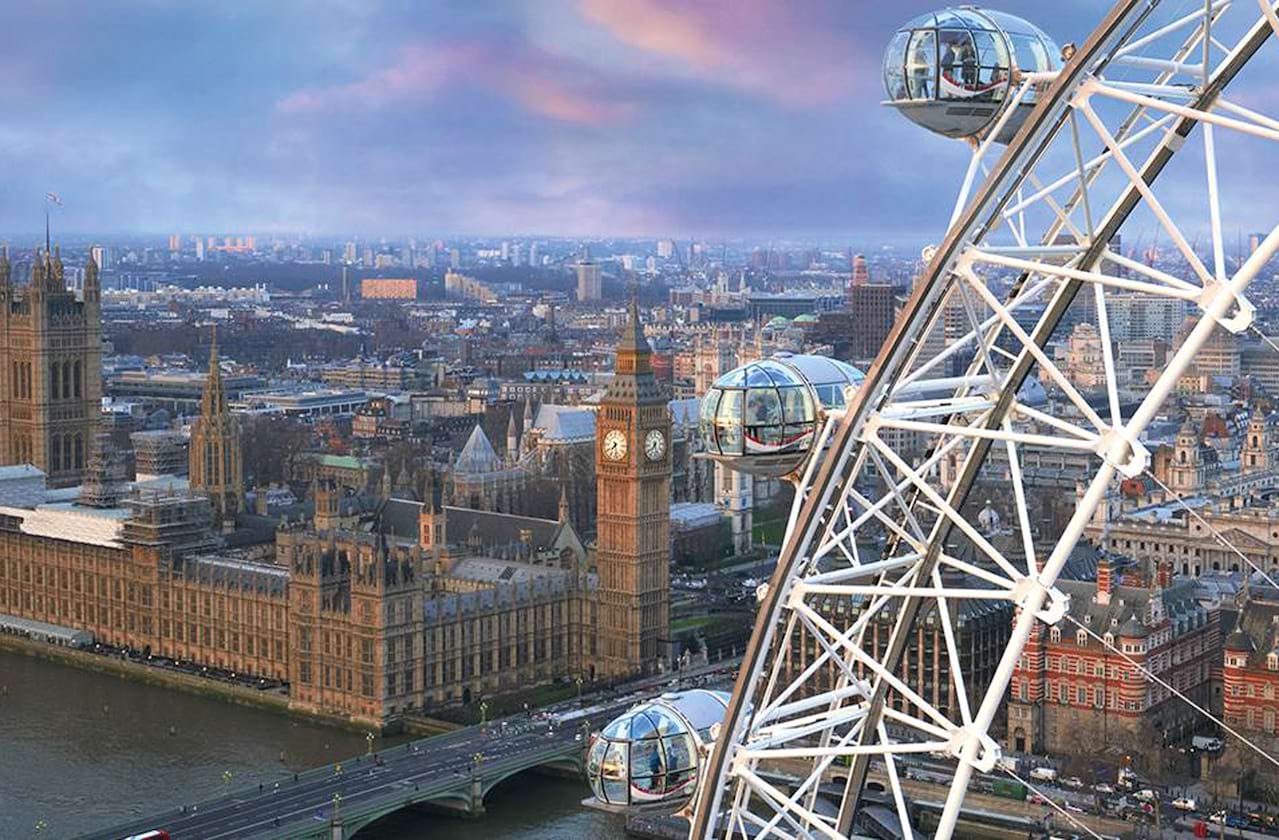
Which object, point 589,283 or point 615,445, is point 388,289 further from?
point 615,445

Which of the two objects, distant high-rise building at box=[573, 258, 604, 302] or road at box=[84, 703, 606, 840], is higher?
distant high-rise building at box=[573, 258, 604, 302]

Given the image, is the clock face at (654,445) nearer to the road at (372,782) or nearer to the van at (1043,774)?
the road at (372,782)


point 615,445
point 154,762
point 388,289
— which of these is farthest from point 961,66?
point 388,289

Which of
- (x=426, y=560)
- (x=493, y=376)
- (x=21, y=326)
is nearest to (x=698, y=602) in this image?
(x=426, y=560)

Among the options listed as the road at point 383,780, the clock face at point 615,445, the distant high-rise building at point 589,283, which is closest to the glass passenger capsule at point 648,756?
the road at point 383,780

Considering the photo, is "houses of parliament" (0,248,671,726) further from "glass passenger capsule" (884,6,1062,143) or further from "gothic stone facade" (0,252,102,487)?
"glass passenger capsule" (884,6,1062,143)

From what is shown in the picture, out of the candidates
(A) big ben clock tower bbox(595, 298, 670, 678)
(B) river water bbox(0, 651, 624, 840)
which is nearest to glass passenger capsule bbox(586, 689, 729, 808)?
(B) river water bbox(0, 651, 624, 840)

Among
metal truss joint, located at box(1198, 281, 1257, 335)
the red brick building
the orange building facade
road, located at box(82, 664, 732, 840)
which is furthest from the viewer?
the orange building facade
